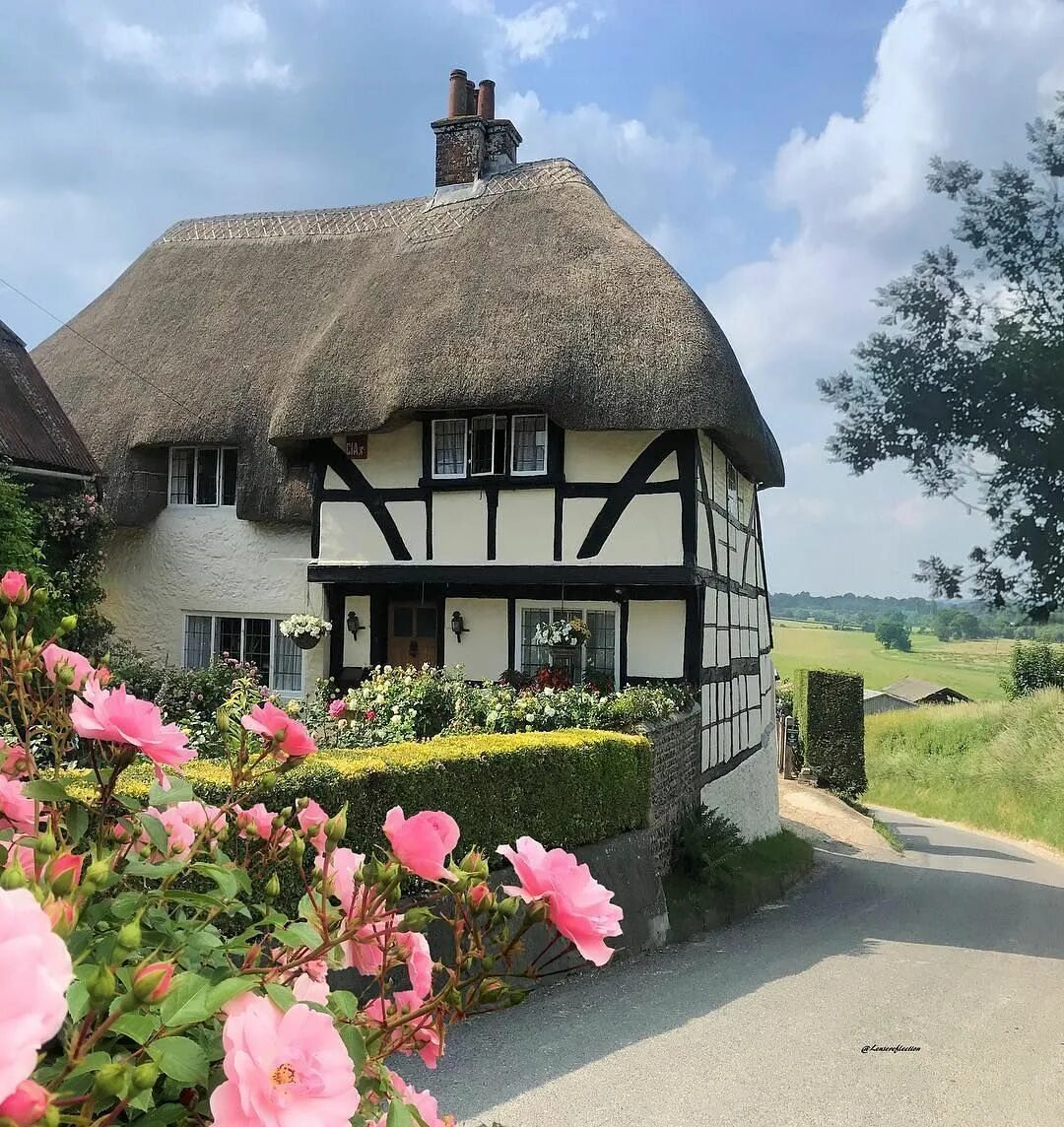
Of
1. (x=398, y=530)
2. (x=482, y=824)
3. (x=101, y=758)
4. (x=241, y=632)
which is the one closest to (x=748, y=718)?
(x=398, y=530)

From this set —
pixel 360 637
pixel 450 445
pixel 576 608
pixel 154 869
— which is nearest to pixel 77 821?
pixel 154 869

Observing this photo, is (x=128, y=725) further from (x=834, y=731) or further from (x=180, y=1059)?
(x=834, y=731)

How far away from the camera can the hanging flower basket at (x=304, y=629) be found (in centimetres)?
1352

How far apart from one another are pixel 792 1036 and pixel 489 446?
314 inches

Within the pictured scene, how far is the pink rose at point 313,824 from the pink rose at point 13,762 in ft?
1.51

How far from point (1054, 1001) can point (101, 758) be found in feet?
29.8

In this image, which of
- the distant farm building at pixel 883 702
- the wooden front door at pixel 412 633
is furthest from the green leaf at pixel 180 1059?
the distant farm building at pixel 883 702

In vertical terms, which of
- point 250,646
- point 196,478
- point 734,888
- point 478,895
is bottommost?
point 734,888

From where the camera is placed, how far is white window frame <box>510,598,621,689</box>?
12.7 meters

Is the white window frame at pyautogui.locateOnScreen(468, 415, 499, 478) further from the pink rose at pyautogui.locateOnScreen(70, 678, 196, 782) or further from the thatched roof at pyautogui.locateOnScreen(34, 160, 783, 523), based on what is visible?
the pink rose at pyautogui.locateOnScreen(70, 678, 196, 782)

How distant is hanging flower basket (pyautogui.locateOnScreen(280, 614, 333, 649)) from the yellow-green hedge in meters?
5.03

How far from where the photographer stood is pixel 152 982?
3.67ft

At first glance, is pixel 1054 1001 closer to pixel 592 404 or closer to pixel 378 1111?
pixel 592 404

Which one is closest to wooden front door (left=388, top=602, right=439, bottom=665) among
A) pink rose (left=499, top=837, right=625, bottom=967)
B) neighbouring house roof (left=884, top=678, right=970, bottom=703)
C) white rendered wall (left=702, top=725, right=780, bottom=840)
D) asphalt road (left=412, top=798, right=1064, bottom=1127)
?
white rendered wall (left=702, top=725, right=780, bottom=840)
